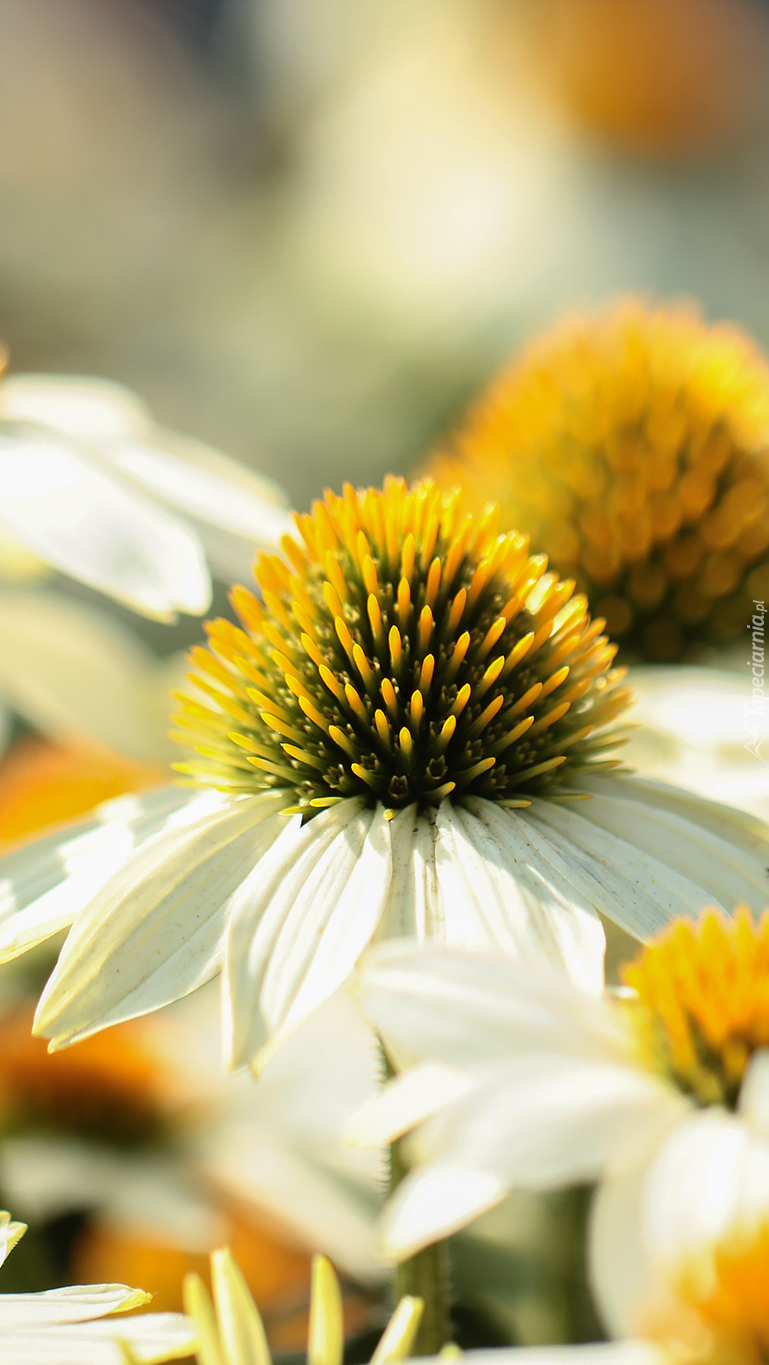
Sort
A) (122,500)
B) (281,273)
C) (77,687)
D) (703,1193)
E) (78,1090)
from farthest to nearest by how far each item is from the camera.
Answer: (281,273)
(78,1090)
(77,687)
(122,500)
(703,1193)

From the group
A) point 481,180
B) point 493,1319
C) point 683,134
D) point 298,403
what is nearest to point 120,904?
point 493,1319

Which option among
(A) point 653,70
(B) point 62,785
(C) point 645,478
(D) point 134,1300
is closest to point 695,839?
(D) point 134,1300

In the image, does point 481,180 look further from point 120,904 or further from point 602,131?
point 120,904

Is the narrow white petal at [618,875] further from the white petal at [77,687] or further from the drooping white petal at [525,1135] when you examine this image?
the white petal at [77,687]

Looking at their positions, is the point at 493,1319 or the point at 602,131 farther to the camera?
the point at 602,131

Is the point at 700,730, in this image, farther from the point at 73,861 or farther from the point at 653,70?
the point at 653,70
